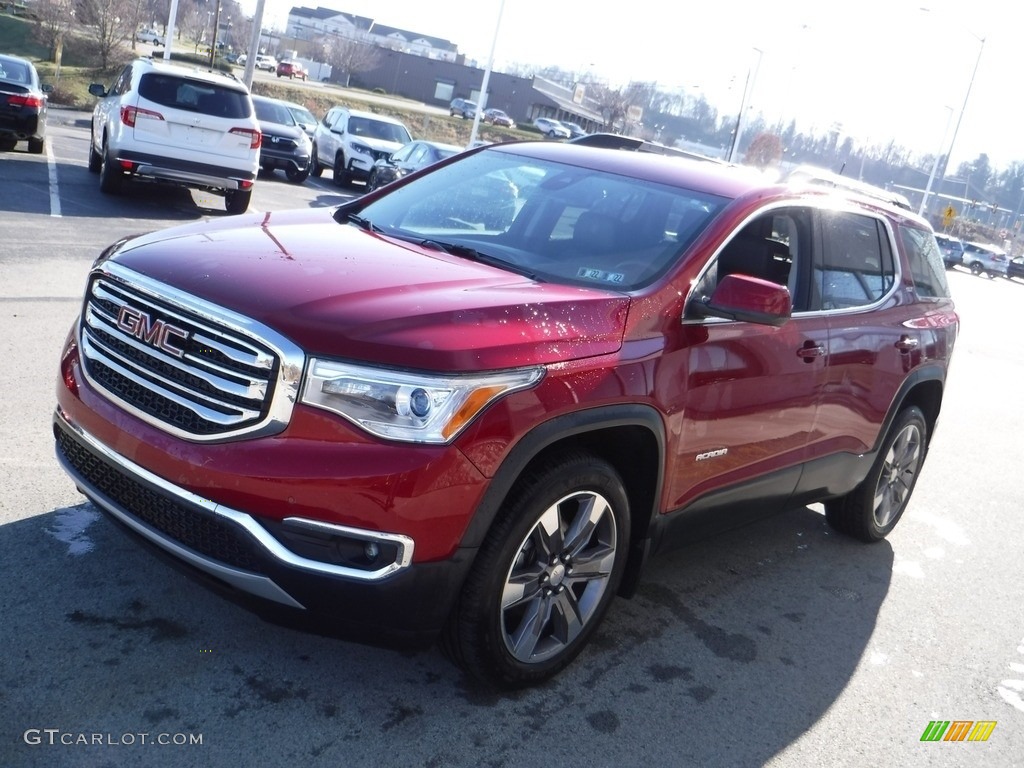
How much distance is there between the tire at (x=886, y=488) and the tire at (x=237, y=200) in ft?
35.6

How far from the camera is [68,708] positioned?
3051mm

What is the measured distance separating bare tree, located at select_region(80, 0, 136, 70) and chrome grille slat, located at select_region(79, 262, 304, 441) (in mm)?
45378

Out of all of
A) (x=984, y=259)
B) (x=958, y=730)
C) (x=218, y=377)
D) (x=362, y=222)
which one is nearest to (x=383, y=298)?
(x=218, y=377)

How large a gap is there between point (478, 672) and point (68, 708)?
4.12 feet

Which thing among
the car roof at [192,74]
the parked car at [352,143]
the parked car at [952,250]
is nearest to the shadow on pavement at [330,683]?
the car roof at [192,74]

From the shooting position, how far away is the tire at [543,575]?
10.7 feet

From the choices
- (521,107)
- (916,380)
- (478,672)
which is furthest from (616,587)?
(521,107)

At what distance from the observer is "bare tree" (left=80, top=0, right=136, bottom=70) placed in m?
43.5

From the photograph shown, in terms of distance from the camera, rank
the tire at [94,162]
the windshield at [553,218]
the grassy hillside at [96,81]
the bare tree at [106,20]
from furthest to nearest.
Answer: the bare tree at [106,20] → the grassy hillside at [96,81] → the tire at [94,162] → the windshield at [553,218]

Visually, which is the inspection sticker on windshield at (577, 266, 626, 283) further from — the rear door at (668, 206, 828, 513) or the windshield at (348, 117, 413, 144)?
the windshield at (348, 117, 413, 144)

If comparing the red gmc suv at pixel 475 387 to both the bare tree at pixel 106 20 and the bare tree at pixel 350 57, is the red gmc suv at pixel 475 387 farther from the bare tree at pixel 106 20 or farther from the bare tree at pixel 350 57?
the bare tree at pixel 350 57

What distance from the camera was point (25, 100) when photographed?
16.2 meters

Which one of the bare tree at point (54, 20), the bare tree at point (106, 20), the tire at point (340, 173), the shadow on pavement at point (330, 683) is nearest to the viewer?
the shadow on pavement at point (330, 683)

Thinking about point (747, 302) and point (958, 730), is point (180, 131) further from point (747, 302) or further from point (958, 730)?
point (958, 730)
